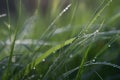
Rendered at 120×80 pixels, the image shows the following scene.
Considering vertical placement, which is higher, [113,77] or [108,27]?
[108,27]

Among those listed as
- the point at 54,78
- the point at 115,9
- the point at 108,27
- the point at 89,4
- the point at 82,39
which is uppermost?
the point at 89,4

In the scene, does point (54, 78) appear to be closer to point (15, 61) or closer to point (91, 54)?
point (15, 61)

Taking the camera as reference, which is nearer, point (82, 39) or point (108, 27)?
point (82, 39)

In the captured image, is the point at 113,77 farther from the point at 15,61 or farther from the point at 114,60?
the point at 15,61

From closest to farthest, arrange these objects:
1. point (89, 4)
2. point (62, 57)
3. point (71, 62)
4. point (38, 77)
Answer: point (62, 57)
point (38, 77)
point (71, 62)
point (89, 4)

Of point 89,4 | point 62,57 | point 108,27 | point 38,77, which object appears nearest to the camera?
point 62,57

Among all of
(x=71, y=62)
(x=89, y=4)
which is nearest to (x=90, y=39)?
(x=71, y=62)
